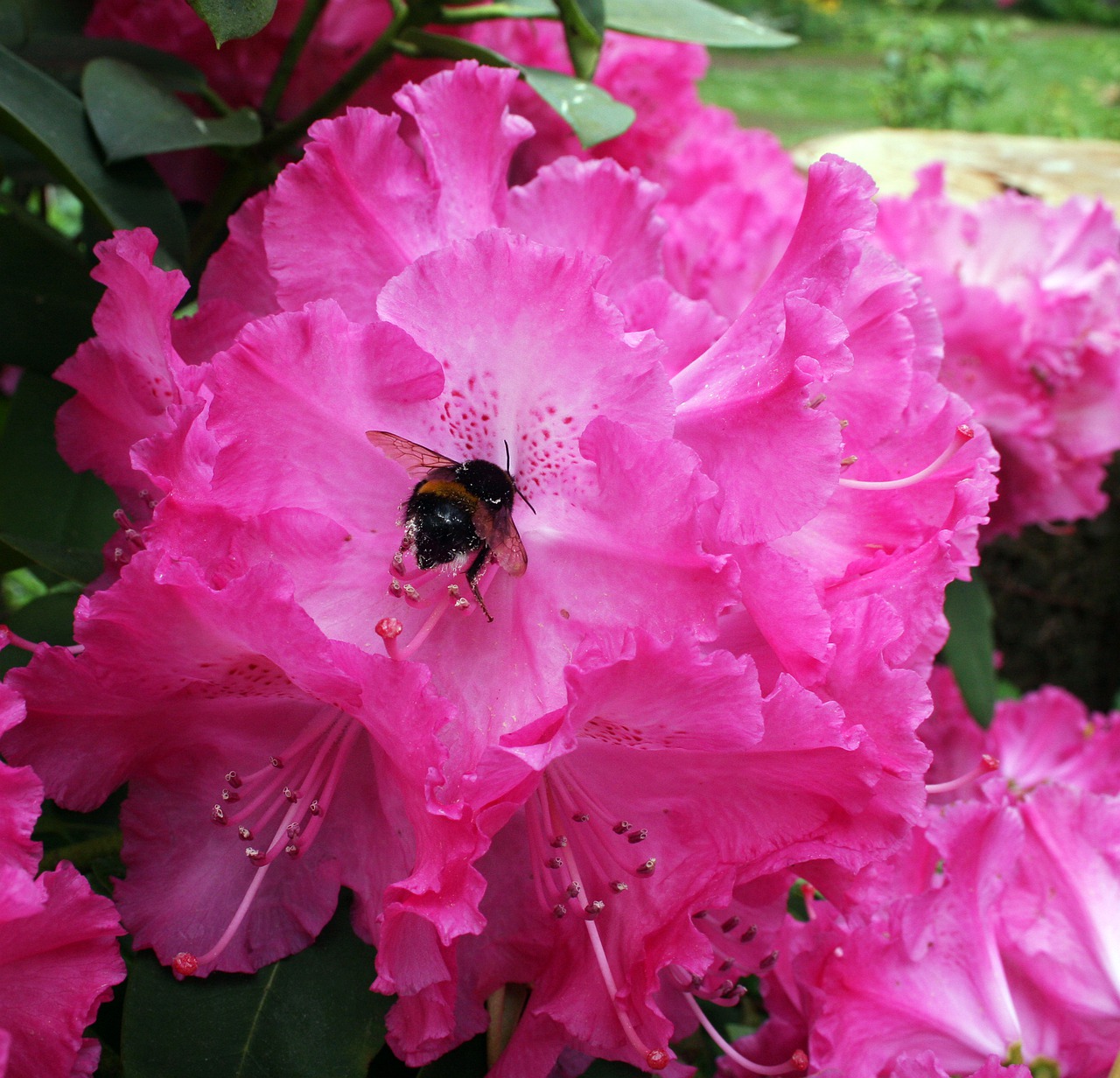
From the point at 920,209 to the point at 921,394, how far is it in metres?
0.68

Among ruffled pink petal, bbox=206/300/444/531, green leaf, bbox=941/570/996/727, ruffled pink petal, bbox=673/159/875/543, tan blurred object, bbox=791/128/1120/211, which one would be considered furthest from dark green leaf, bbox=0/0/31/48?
tan blurred object, bbox=791/128/1120/211

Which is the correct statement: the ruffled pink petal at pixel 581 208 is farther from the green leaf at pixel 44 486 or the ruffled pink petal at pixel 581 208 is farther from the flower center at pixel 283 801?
the green leaf at pixel 44 486

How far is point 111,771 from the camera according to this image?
2.11ft

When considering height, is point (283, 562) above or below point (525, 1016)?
above

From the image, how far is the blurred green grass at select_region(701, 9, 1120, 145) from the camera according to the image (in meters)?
6.69

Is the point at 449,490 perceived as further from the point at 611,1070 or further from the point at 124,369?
the point at 611,1070

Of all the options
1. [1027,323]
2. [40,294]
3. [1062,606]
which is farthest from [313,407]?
[1062,606]

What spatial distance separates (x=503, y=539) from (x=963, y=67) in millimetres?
6893

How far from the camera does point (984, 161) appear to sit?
307 cm

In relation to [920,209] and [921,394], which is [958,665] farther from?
[921,394]

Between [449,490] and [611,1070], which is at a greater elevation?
[449,490]

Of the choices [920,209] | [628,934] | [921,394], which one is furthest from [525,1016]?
[920,209]

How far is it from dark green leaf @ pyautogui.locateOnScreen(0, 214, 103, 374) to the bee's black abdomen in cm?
43

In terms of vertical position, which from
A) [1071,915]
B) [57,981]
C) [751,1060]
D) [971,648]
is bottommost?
[971,648]
